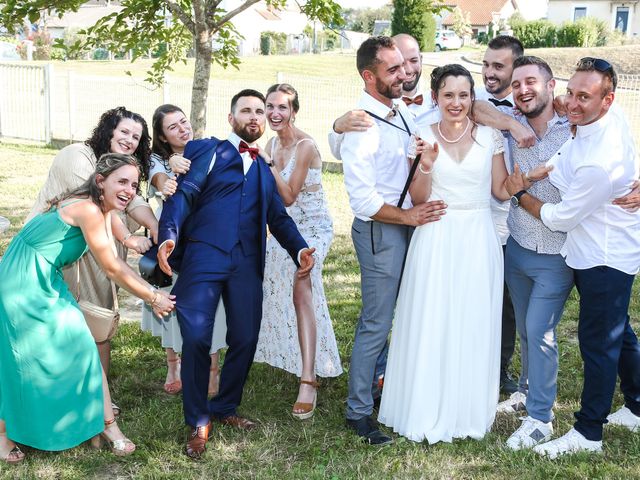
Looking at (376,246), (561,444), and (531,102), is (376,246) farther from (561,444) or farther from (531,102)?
(561,444)

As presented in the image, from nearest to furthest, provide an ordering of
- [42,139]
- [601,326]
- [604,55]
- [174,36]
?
[601,326] → [174,36] → [42,139] → [604,55]

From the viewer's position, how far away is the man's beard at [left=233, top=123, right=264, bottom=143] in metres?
4.86

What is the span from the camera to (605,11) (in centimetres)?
6938

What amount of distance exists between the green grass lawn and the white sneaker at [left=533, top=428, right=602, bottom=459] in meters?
0.07

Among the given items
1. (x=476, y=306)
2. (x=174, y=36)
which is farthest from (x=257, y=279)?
(x=174, y=36)

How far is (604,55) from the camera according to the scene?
39.8 m

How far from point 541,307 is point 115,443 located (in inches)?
103

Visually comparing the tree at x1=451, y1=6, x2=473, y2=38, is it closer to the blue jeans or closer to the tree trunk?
the tree trunk

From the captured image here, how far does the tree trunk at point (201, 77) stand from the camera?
27.1 feet

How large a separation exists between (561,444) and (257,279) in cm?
203

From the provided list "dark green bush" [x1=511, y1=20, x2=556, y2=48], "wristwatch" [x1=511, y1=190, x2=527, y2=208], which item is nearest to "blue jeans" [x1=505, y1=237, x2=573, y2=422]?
"wristwatch" [x1=511, y1=190, x2=527, y2=208]

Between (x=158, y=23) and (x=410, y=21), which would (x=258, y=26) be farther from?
(x=158, y=23)

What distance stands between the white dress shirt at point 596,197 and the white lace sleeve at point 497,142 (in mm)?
329

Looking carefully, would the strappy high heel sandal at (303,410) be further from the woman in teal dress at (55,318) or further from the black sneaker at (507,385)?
the black sneaker at (507,385)
